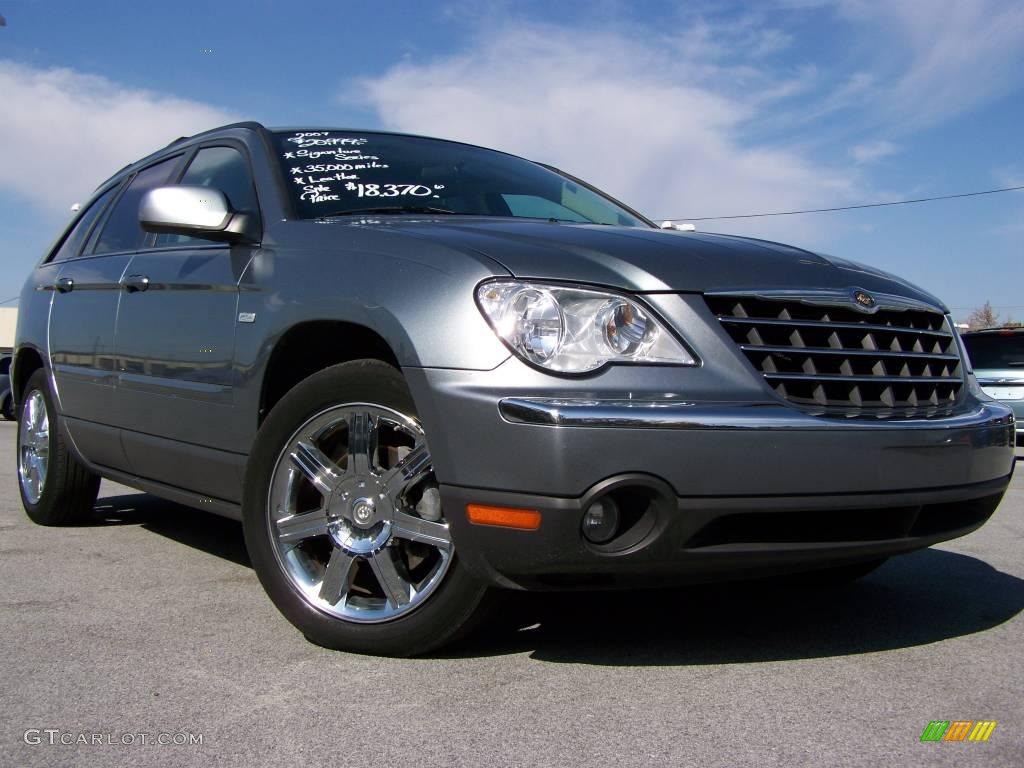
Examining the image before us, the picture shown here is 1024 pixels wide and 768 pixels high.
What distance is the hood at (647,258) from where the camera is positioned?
2.75 m

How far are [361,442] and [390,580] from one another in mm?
393

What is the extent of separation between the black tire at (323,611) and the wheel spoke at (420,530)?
2.8 inches

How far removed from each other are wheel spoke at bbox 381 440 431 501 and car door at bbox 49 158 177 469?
6.24 ft

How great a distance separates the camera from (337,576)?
3.04 meters

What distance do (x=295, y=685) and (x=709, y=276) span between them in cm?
149

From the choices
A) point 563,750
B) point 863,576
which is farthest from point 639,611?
point 563,750

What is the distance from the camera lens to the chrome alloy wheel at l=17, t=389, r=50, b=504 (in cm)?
536

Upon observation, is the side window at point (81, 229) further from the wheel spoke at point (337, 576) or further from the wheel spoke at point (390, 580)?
the wheel spoke at point (390, 580)

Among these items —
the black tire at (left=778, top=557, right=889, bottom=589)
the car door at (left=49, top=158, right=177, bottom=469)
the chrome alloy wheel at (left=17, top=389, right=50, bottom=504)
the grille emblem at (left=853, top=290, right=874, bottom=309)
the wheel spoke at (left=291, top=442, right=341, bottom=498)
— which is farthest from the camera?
the chrome alloy wheel at (left=17, top=389, right=50, bottom=504)

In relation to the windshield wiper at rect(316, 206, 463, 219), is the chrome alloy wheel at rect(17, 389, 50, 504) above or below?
below

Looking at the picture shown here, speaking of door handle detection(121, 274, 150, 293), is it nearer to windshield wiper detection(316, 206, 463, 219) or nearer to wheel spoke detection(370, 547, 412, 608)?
windshield wiper detection(316, 206, 463, 219)

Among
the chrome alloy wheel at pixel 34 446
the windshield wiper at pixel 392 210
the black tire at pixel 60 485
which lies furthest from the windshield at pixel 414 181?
the chrome alloy wheel at pixel 34 446

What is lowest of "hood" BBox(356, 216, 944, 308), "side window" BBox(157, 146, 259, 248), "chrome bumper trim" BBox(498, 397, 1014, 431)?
"chrome bumper trim" BBox(498, 397, 1014, 431)

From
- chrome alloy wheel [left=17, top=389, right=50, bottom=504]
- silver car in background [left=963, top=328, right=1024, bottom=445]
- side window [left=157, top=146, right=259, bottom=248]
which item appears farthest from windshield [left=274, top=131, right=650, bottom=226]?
silver car in background [left=963, top=328, right=1024, bottom=445]
